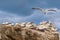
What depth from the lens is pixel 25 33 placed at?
21859 mm

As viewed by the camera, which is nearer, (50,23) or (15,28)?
(15,28)

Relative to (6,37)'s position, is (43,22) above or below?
above

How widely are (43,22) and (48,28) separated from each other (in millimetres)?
1507

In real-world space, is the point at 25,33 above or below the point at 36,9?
below

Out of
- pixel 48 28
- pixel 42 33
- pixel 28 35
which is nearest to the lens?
pixel 28 35

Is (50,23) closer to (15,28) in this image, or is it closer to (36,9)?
(36,9)

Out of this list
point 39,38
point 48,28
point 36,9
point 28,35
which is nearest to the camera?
point 28,35

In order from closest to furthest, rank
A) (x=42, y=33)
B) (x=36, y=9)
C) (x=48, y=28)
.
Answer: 1. (x=42, y=33)
2. (x=48, y=28)
3. (x=36, y=9)

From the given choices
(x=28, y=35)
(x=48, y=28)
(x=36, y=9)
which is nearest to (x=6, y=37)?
(x=28, y=35)

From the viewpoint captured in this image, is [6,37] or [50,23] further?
[50,23]

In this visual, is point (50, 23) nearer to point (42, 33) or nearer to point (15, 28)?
point (42, 33)

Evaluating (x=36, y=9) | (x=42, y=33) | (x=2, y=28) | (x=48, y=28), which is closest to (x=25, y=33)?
(x=2, y=28)

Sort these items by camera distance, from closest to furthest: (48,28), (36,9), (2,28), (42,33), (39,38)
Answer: (2,28) → (39,38) → (42,33) → (48,28) → (36,9)

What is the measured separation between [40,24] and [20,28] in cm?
740
